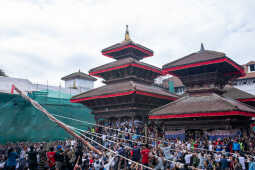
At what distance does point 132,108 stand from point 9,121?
10.9m

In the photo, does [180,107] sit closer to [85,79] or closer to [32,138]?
[32,138]

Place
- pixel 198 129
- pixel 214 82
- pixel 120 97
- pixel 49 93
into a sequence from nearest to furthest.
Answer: pixel 198 129 < pixel 214 82 < pixel 120 97 < pixel 49 93

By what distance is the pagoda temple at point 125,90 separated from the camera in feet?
64.1

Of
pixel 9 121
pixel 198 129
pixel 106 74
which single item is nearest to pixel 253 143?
pixel 198 129

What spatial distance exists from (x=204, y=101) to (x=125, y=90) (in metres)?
5.85

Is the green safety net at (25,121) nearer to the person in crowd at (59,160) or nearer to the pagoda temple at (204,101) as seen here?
the pagoda temple at (204,101)

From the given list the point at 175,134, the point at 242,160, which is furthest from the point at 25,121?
the point at 242,160

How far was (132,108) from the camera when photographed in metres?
19.5

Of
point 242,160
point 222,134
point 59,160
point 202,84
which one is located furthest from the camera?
point 202,84

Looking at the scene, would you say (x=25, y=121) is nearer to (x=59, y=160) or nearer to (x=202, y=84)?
(x=59, y=160)

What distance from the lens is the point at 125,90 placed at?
18.3m

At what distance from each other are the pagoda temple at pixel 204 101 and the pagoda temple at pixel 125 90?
2.22 m

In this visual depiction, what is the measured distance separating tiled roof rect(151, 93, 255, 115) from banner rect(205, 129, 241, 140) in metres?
1.63

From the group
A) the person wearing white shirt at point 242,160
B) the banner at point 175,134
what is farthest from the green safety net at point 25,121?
the person wearing white shirt at point 242,160
